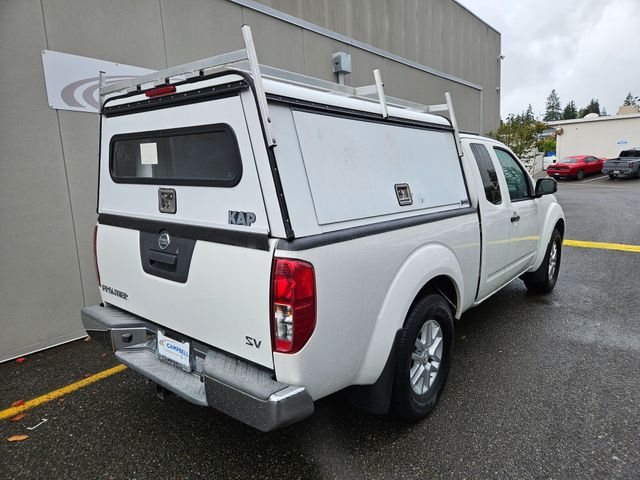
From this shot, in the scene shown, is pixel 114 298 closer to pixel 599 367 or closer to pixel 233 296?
pixel 233 296

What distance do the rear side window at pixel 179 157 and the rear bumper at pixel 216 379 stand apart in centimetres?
93

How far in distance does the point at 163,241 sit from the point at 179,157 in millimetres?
503

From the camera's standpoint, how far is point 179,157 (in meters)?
2.54

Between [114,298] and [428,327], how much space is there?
2184 millimetres

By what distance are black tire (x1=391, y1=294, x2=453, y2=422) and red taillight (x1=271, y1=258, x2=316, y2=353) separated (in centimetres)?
80

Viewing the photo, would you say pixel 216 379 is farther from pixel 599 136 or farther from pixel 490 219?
pixel 599 136

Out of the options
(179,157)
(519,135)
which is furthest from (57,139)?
(519,135)

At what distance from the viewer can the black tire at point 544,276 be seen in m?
5.23

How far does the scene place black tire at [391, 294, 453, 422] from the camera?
2594 mm

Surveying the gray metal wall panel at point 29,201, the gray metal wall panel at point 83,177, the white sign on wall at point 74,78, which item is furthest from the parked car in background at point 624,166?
the gray metal wall panel at point 29,201

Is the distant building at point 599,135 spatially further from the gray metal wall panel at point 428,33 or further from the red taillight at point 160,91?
the red taillight at point 160,91

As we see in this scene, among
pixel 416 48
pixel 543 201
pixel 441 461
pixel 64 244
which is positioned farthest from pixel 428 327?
pixel 416 48

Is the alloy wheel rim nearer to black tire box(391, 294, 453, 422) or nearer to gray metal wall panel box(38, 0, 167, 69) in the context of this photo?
black tire box(391, 294, 453, 422)

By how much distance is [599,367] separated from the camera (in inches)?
142
